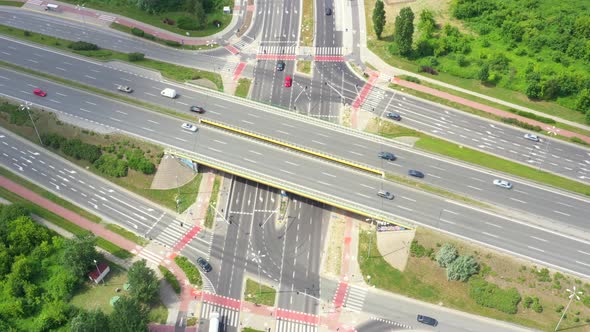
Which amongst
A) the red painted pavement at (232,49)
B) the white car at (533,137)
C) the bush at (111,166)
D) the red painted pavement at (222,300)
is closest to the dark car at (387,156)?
the white car at (533,137)

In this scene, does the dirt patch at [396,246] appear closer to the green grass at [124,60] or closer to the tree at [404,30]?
the tree at [404,30]

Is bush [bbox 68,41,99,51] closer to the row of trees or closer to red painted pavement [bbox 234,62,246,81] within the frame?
red painted pavement [bbox 234,62,246,81]

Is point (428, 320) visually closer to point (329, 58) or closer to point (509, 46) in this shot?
point (329, 58)

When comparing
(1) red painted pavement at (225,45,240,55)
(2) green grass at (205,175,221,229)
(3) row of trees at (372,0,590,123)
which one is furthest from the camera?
(1) red painted pavement at (225,45,240,55)

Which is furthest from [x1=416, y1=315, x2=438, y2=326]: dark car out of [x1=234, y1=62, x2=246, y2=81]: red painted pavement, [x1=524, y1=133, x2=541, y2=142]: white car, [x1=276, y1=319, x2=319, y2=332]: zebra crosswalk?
[x1=234, y1=62, x2=246, y2=81]: red painted pavement

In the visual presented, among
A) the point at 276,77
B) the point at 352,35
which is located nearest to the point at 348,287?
the point at 276,77
